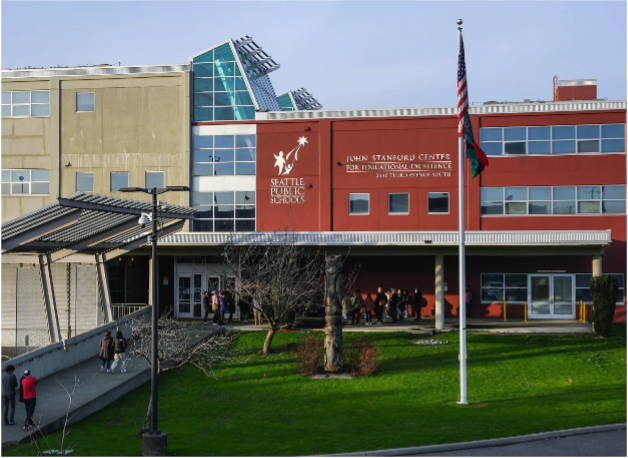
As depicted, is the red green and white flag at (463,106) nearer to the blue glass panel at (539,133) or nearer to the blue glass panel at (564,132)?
the blue glass panel at (539,133)

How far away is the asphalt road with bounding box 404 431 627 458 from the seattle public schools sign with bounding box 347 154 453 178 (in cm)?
2208

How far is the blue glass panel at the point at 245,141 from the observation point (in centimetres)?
3897

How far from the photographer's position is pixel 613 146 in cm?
3622

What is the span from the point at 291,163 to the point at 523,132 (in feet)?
37.7

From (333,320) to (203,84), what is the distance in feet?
61.6

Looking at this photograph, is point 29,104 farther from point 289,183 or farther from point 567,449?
point 567,449

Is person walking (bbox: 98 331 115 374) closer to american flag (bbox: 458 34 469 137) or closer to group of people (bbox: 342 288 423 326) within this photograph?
group of people (bbox: 342 288 423 326)

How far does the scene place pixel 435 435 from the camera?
1686cm

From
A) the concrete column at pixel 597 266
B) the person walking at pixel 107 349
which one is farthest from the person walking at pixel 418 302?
the person walking at pixel 107 349

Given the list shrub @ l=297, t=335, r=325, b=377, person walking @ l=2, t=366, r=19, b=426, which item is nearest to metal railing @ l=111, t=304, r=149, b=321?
shrub @ l=297, t=335, r=325, b=377

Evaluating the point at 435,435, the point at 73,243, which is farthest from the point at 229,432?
the point at 73,243

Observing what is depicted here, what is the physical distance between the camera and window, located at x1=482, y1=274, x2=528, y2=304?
37.3m

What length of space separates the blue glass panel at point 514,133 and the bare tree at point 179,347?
16343 millimetres

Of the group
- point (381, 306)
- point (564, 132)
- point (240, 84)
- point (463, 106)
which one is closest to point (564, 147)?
point (564, 132)
